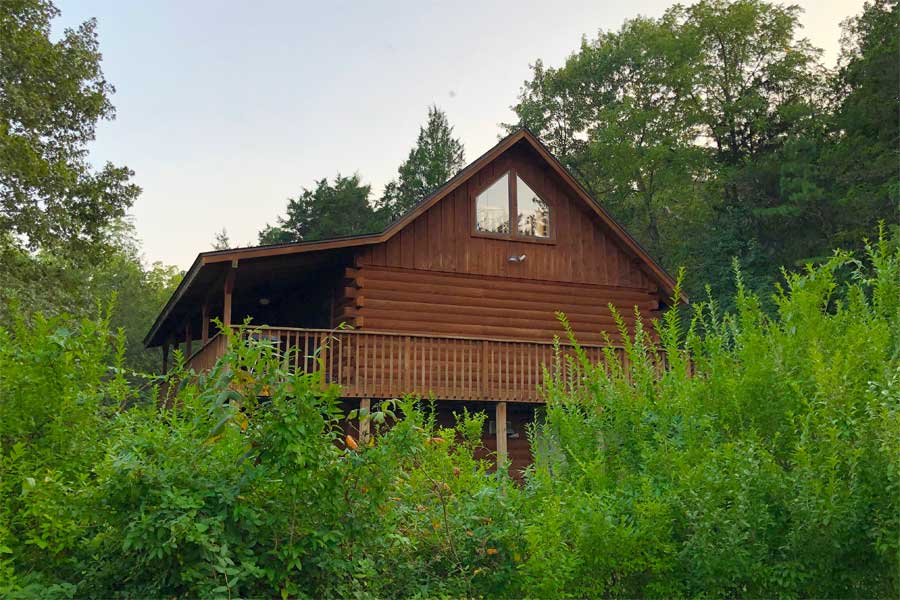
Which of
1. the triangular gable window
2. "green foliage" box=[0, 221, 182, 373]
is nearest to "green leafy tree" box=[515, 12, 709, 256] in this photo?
the triangular gable window

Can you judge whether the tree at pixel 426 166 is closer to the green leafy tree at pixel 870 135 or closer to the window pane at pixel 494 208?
the green leafy tree at pixel 870 135

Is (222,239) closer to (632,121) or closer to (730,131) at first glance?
(632,121)

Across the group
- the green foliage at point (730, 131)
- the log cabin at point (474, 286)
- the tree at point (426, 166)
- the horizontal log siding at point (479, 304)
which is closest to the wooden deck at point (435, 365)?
the log cabin at point (474, 286)

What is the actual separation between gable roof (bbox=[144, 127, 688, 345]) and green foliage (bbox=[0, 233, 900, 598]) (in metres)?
9.71

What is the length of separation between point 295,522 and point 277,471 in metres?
0.28

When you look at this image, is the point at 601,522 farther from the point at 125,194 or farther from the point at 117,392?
Result: the point at 125,194

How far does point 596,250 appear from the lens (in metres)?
20.9

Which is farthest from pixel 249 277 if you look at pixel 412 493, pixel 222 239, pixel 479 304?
pixel 222 239

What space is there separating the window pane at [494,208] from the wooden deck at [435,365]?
11.2 ft

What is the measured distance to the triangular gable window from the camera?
19938mm

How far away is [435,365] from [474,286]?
8.29ft

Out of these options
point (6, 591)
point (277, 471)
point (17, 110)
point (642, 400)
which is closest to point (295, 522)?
point (277, 471)

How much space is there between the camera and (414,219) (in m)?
18.8

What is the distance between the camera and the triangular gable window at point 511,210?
19.9m
